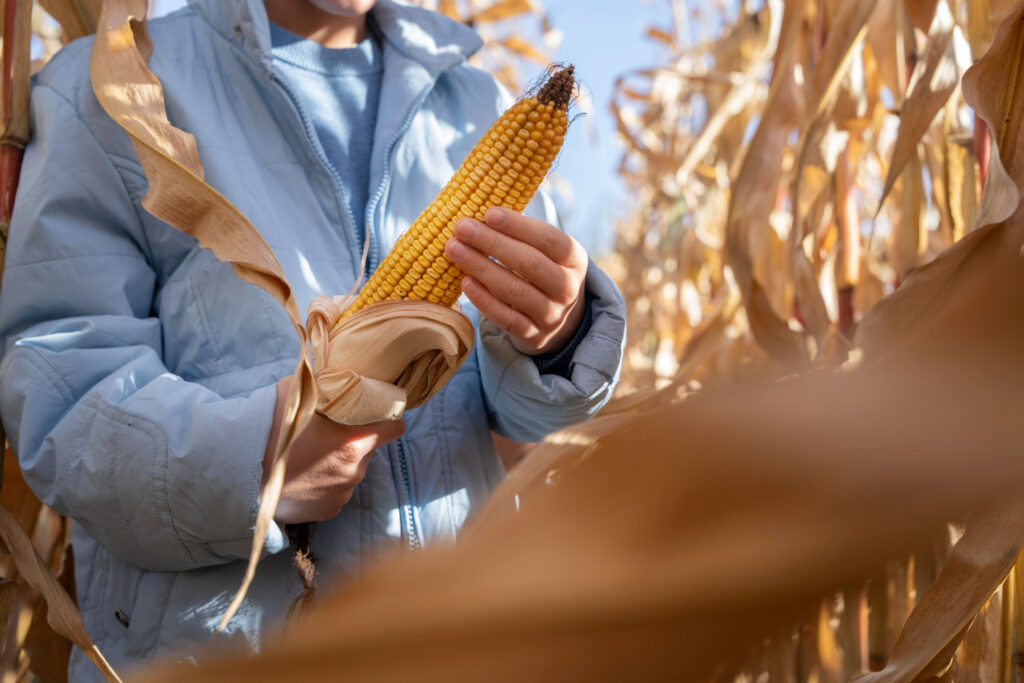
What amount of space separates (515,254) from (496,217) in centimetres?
4

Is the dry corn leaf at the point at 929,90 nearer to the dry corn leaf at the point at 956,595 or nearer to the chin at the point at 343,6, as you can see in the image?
the dry corn leaf at the point at 956,595

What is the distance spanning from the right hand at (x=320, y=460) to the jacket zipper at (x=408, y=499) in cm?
10

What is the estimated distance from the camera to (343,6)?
0.87 meters

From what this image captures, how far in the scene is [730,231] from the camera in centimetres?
109

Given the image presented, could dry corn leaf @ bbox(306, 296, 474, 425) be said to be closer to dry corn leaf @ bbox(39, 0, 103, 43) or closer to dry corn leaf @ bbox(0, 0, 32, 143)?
dry corn leaf @ bbox(0, 0, 32, 143)

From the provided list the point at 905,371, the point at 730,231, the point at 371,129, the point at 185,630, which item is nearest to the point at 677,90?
the point at 730,231

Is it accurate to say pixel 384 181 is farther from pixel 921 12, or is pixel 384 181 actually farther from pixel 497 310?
pixel 921 12

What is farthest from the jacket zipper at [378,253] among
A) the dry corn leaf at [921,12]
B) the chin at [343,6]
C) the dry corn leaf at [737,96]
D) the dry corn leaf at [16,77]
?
the dry corn leaf at [737,96]

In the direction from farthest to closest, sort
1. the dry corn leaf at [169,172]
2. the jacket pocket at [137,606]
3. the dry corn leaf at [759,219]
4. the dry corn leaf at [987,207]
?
the dry corn leaf at [759,219], the jacket pocket at [137,606], the dry corn leaf at [169,172], the dry corn leaf at [987,207]

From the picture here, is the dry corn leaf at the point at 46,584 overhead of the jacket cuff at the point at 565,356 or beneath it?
beneath

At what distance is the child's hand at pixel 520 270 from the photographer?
67cm

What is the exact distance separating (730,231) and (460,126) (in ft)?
1.29

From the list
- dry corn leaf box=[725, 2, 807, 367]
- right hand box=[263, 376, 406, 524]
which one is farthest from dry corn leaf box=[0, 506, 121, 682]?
dry corn leaf box=[725, 2, 807, 367]

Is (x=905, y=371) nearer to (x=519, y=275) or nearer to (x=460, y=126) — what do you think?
(x=519, y=275)
